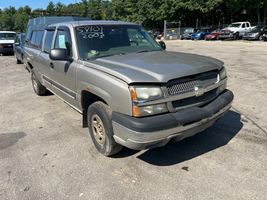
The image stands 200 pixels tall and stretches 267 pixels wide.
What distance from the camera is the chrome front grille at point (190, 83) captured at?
3.34m

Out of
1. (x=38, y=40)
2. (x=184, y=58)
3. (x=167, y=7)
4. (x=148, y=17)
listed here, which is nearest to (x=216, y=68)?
(x=184, y=58)

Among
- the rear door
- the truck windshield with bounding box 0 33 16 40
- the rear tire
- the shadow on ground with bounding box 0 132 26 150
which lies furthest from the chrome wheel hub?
the truck windshield with bounding box 0 33 16 40

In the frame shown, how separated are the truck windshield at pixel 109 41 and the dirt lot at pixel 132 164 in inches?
57.9

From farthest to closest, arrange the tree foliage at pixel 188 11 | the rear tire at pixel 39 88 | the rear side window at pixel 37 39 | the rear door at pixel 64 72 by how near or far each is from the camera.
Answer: the tree foliage at pixel 188 11, the rear tire at pixel 39 88, the rear side window at pixel 37 39, the rear door at pixel 64 72

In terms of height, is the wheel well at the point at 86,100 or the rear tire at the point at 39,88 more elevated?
the wheel well at the point at 86,100

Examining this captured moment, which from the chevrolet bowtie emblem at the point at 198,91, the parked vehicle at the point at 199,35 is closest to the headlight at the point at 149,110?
the chevrolet bowtie emblem at the point at 198,91

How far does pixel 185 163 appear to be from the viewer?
12.5ft

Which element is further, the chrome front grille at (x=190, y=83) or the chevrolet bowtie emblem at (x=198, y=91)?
the chevrolet bowtie emblem at (x=198, y=91)

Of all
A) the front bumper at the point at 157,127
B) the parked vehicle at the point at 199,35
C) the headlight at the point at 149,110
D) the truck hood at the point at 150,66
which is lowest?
the front bumper at the point at 157,127

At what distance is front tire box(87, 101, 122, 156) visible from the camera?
3.69 m

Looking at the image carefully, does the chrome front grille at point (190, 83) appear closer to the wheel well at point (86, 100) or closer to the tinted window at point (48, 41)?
the wheel well at point (86, 100)

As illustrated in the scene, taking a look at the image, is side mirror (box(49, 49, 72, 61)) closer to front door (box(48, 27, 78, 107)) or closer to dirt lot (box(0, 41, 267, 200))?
front door (box(48, 27, 78, 107))

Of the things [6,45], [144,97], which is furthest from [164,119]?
[6,45]

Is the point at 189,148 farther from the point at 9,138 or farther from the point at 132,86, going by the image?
the point at 9,138
